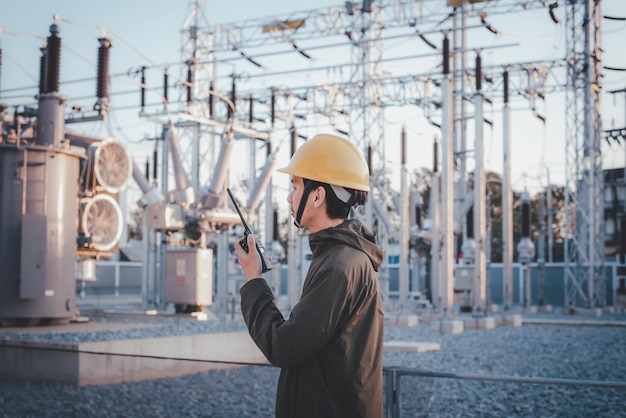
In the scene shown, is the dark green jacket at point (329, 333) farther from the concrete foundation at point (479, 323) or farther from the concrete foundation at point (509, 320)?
the concrete foundation at point (509, 320)

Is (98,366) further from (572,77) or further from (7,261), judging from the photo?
(572,77)

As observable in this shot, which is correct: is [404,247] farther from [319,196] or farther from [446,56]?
[319,196]

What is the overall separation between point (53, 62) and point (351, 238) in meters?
10.5

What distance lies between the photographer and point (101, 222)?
14.4m

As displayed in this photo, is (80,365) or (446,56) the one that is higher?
(446,56)

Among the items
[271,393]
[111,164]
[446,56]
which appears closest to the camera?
[271,393]

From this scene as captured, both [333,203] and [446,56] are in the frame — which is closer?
[333,203]

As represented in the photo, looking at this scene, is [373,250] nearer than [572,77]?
Yes

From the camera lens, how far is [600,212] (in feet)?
73.5

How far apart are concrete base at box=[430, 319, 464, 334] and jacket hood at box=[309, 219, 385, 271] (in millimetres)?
14177

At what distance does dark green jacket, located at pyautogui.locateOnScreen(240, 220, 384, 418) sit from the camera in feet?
7.16

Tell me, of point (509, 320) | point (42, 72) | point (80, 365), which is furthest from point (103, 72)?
point (509, 320)

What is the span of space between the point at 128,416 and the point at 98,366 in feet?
4.28

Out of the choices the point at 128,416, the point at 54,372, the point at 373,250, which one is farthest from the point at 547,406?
the point at 373,250
